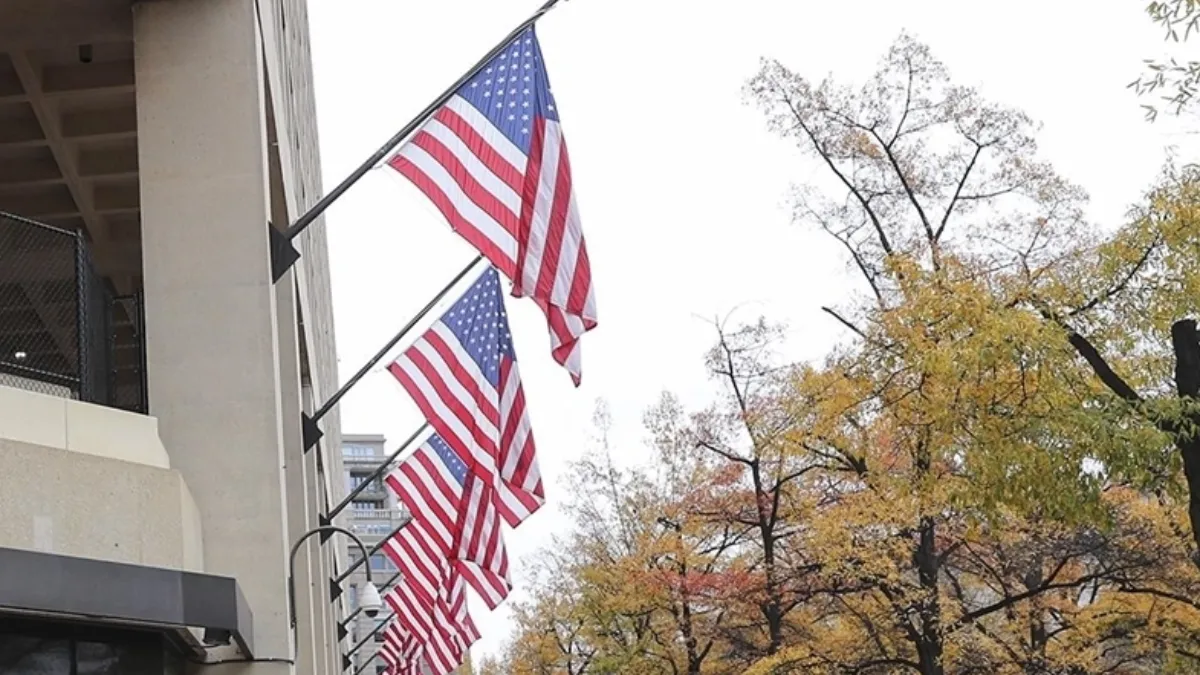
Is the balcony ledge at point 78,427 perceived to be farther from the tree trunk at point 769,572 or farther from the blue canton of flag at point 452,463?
the tree trunk at point 769,572

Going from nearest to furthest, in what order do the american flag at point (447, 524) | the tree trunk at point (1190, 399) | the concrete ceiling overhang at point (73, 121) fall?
the tree trunk at point (1190, 399)
the concrete ceiling overhang at point (73, 121)
the american flag at point (447, 524)

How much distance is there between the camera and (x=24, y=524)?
928cm

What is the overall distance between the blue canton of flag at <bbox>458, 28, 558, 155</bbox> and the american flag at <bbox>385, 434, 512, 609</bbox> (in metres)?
5.03

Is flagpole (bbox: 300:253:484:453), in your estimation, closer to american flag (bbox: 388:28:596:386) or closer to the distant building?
american flag (bbox: 388:28:596:386)

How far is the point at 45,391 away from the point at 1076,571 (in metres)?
25.9

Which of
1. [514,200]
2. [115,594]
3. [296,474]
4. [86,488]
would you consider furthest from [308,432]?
[115,594]

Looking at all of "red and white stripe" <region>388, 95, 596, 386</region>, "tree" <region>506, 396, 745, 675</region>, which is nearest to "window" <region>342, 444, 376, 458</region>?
"tree" <region>506, 396, 745, 675</region>

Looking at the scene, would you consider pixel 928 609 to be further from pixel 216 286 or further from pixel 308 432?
pixel 216 286

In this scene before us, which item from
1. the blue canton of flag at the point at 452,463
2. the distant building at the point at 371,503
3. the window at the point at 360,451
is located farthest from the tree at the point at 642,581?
the window at the point at 360,451

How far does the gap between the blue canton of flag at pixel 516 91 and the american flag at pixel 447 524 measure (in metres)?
5.03

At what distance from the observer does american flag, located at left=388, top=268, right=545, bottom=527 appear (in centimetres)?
1580

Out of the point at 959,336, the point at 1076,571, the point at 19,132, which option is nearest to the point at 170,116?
the point at 19,132

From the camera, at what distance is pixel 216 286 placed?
12.8 m

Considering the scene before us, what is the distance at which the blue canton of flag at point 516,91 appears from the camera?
1236 cm
